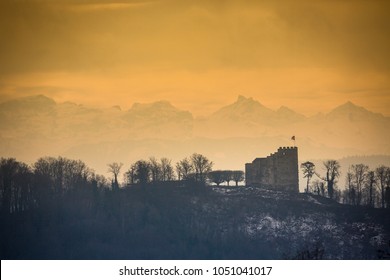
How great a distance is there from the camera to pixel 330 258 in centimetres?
19862
